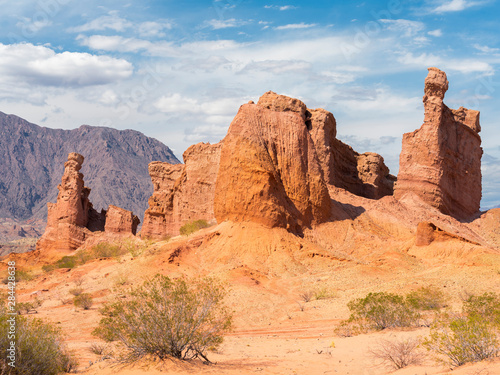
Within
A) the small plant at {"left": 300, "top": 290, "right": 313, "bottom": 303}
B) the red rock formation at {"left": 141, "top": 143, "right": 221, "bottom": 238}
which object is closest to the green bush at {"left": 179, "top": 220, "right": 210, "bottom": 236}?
the red rock formation at {"left": 141, "top": 143, "right": 221, "bottom": 238}

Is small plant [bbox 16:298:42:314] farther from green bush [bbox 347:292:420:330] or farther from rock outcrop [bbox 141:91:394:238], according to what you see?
green bush [bbox 347:292:420:330]

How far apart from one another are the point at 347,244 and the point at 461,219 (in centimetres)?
1503

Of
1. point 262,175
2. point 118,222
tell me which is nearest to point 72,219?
point 118,222

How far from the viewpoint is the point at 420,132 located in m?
44.0

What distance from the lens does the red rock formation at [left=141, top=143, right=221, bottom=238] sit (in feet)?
137

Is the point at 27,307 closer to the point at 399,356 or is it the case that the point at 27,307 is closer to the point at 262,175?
the point at 262,175

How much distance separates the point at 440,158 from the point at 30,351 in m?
38.1

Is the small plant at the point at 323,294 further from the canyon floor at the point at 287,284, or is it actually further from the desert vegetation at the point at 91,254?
the desert vegetation at the point at 91,254

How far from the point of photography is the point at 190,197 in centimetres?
4266

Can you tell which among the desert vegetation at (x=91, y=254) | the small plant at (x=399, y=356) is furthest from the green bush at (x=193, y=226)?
the small plant at (x=399, y=356)

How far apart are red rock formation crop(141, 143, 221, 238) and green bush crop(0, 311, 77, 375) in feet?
97.4

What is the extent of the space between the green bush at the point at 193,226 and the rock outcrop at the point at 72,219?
→ 13.6m

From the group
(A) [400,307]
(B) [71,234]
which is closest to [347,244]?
(A) [400,307]

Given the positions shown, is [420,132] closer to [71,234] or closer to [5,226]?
[71,234]
